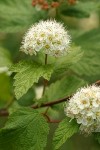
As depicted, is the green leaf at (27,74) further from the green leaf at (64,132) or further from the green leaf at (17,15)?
the green leaf at (17,15)

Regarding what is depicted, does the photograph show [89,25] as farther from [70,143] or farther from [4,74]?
[4,74]

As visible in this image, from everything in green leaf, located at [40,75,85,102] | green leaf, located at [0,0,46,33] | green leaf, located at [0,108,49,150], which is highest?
green leaf, located at [0,0,46,33]

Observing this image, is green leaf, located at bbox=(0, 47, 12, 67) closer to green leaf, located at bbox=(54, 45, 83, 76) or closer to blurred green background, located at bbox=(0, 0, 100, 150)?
blurred green background, located at bbox=(0, 0, 100, 150)

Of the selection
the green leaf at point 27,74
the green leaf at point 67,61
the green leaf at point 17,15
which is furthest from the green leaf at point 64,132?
the green leaf at point 17,15

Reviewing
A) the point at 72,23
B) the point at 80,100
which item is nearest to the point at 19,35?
the point at 72,23

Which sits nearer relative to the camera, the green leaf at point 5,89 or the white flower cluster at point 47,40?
the white flower cluster at point 47,40

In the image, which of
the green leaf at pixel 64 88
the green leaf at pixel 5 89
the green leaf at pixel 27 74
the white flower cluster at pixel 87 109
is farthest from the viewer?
the green leaf at pixel 5 89

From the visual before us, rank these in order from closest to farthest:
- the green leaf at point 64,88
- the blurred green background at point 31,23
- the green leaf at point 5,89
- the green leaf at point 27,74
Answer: the green leaf at point 27,74, the green leaf at point 64,88, the blurred green background at point 31,23, the green leaf at point 5,89

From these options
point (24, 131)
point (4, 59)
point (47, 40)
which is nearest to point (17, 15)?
point (4, 59)

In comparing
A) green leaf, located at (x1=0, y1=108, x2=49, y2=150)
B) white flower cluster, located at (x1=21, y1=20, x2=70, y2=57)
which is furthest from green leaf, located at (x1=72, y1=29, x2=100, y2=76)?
green leaf, located at (x1=0, y1=108, x2=49, y2=150)
